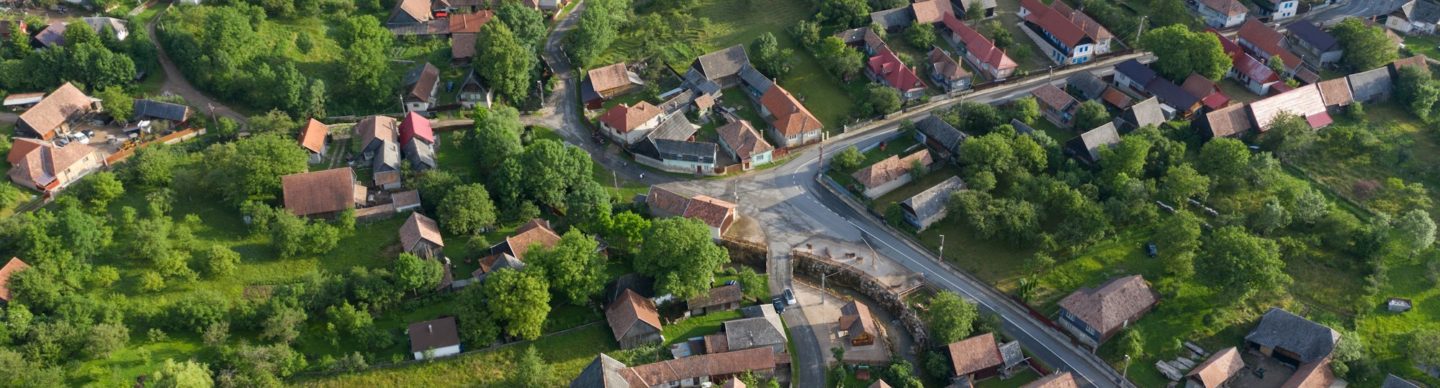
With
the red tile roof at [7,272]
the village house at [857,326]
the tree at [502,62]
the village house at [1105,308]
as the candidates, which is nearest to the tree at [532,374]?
the village house at [857,326]

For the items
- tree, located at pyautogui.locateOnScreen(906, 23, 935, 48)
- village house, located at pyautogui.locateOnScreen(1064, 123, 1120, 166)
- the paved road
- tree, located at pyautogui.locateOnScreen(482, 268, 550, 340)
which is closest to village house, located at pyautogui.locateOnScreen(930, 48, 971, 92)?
tree, located at pyautogui.locateOnScreen(906, 23, 935, 48)

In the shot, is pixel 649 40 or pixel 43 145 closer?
pixel 43 145

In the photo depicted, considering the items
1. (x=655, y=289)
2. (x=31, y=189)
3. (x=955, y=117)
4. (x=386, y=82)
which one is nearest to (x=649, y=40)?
(x=386, y=82)

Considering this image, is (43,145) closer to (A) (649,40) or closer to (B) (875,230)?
(A) (649,40)

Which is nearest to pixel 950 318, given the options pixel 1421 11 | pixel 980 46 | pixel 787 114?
pixel 787 114

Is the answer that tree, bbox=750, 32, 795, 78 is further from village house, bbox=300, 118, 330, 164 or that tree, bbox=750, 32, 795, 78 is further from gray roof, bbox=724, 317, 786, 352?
village house, bbox=300, 118, 330, 164

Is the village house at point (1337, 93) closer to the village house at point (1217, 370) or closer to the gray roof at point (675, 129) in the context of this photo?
the village house at point (1217, 370)

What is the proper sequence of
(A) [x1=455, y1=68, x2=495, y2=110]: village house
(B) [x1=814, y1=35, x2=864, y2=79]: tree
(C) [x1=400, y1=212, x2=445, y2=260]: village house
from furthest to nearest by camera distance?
(B) [x1=814, y1=35, x2=864, y2=79]: tree
(A) [x1=455, y1=68, x2=495, y2=110]: village house
(C) [x1=400, y1=212, x2=445, y2=260]: village house
